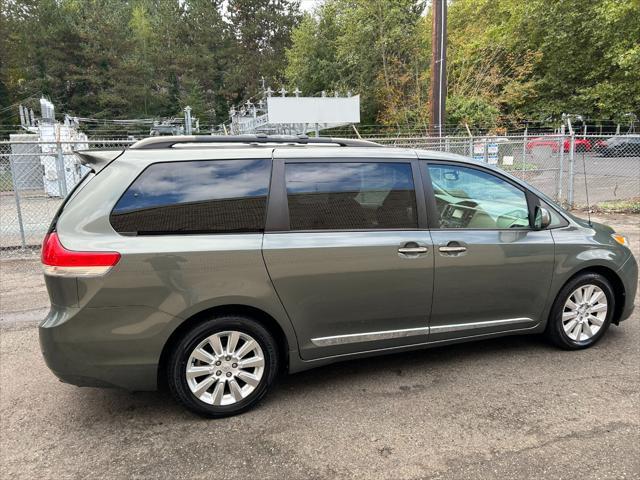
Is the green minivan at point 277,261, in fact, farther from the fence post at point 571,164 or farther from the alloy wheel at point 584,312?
the fence post at point 571,164

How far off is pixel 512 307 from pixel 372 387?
1.26 m

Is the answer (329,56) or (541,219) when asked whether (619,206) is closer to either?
(541,219)

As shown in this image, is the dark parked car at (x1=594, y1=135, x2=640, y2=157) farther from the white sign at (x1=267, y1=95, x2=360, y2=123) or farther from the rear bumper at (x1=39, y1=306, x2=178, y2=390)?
the rear bumper at (x1=39, y1=306, x2=178, y2=390)

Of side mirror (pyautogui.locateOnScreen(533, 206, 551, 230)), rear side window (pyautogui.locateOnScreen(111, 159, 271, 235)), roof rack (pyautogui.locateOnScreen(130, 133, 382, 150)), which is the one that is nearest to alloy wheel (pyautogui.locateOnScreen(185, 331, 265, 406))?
rear side window (pyautogui.locateOnScreen(111, 159, 271, 235))

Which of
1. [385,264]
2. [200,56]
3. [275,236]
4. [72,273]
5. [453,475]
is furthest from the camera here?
[200,56]

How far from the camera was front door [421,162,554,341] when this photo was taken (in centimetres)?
356

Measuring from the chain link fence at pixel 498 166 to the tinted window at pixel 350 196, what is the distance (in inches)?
199

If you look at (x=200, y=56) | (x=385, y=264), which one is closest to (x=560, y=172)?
(x=385, y=264)

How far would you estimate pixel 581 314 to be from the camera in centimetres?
406

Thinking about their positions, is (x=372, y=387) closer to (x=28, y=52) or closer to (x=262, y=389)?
(x=262, y=389)

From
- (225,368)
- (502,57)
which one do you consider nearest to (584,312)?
(225,368)

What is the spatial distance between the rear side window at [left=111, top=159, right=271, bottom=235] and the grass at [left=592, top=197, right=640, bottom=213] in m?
10.9

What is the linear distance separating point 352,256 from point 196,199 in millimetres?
1067

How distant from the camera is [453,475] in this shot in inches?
101
